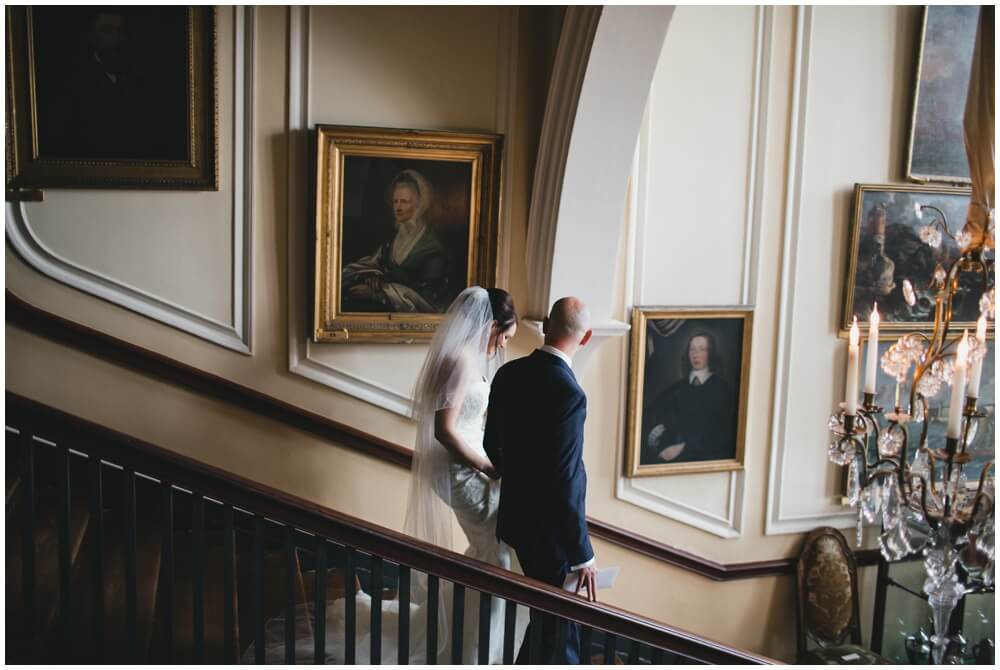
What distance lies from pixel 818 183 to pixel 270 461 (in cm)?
332

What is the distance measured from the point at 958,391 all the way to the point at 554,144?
200 cm

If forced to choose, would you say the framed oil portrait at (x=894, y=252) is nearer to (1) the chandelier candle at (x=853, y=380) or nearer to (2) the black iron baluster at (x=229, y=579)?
(1) the chandelier candle at (x=853, y=380)

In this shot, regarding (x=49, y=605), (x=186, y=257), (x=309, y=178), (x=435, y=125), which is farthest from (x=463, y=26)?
(x=49, y=605)

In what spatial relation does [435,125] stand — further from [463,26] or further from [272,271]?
[272,271]

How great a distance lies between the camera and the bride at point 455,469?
3195 mm

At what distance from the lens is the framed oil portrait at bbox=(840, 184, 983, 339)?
15.3ft

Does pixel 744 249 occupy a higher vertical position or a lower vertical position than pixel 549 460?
higher

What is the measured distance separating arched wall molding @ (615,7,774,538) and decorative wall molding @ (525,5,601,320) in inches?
23.7

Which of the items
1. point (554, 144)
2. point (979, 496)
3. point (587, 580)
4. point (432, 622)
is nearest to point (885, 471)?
point (979, 496)

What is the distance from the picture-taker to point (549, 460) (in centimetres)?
288

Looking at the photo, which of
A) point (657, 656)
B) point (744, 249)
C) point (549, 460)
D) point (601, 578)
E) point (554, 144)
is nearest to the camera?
point (657, 656)

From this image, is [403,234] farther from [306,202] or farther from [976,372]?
[976,372]

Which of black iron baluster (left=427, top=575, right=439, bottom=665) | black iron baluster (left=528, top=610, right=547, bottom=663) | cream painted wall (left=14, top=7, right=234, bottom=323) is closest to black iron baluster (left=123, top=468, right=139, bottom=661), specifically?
black iron baluster (left=427, top=575, right=439, bottom=665)

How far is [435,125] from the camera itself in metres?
Answer: 3.95
